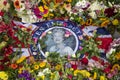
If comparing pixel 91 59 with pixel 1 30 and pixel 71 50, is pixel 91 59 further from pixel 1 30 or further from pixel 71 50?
pixel 1 30

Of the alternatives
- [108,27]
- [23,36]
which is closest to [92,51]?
[108,27]

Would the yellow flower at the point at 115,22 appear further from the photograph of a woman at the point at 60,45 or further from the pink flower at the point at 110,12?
the photograph of a woman at the point at 60,45

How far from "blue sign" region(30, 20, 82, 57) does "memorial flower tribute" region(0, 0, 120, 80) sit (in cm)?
1

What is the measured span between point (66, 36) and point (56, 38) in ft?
0.16

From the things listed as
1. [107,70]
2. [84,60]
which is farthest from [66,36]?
[107,70]

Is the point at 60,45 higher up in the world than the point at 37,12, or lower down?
lower down

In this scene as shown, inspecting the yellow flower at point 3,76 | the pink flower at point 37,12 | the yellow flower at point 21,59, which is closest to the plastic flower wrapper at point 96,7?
the pink flower at point 37,12

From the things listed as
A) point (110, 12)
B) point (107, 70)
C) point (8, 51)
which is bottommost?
point (107, 70)

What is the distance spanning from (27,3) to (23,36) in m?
0.20

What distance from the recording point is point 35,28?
2.00m

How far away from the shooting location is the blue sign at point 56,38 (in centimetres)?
194

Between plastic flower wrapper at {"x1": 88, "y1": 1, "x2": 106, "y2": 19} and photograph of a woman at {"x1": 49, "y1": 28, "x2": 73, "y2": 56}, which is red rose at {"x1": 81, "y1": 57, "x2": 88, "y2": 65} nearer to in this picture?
photograph of a woman at {"x1": 49, "y1": 28, "x2": 73, "y2": 56}

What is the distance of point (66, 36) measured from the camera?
1987mm

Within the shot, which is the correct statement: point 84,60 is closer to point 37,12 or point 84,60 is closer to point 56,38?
point 56,38
